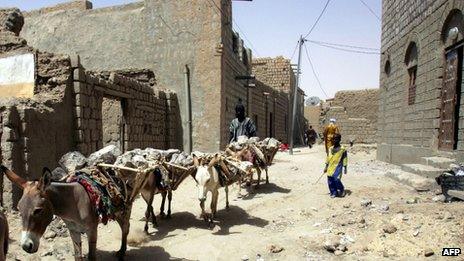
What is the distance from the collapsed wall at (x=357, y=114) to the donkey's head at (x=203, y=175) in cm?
2098

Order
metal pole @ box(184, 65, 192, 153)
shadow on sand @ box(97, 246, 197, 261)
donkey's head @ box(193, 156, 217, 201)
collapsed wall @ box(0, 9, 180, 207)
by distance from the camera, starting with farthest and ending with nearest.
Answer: metal pole @ box(184, 65, 192, 153), collapsed wall @ box(0, 9, 180, 207), donkey's head @ box(193, 156, 217, 201), shadow on sand @ box(97, 246, 197, 261)

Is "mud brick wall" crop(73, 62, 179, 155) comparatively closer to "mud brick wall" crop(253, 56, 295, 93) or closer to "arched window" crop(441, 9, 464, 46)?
"arched window" crop(441, 9, 464, 46)

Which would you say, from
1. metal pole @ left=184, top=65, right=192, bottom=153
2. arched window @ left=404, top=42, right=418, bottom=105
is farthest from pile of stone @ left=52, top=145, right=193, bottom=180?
arched window @ left=404, top=42, right=418, bottom=105

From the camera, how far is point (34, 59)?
24.0 feet

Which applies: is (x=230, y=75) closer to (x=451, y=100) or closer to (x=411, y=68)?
(x=411, y=68)

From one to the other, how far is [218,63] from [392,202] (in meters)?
7.67

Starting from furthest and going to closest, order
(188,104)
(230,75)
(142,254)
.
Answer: (230,75) → (188,104) → (142,254)

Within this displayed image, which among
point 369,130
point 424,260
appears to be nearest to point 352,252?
point 424,260

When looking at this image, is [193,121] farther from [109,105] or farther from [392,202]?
[392,202]

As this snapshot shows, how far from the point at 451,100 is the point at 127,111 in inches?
322

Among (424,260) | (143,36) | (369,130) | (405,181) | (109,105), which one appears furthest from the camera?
(369,130)

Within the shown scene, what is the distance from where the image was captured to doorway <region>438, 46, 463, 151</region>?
8.60 m

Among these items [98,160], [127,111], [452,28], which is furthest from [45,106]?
[452,28]

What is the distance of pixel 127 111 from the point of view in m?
10.2
